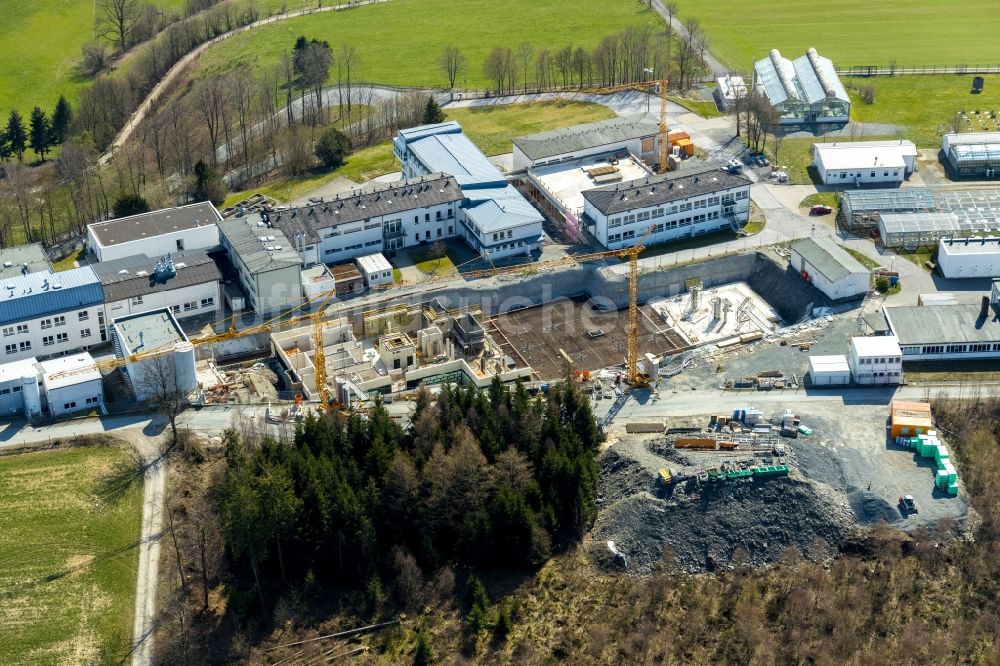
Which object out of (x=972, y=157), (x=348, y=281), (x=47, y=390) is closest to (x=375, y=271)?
(x=348, y=281)

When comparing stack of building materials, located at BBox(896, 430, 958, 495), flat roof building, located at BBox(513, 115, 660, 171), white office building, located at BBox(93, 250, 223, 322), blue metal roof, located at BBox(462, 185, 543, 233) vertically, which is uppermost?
flat roof building, located at BBox(513, 115, 660, 171)

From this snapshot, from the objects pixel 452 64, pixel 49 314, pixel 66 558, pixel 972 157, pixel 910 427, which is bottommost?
pixel 66 558

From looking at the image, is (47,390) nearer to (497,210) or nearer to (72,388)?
(72,388)

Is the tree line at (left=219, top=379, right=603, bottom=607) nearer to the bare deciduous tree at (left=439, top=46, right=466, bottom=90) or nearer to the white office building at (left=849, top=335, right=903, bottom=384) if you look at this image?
the white office building at (left=849, top=335, right=903, bottom=384)

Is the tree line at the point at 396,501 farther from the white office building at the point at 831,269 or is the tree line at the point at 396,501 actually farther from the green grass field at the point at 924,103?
the green grass field at the point at 924,103

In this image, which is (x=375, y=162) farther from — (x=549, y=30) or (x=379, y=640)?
(x=379, y=640)

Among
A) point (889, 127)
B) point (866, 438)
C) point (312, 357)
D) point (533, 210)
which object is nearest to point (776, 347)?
point (866, 438)

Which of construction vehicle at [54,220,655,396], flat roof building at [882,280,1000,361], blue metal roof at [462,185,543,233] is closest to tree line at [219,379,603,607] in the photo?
construction vehicle at [54,220,655,396]
